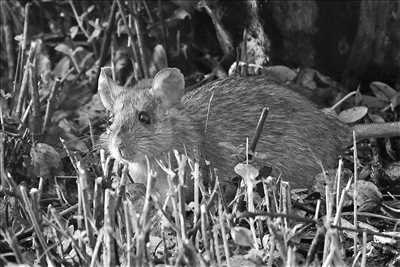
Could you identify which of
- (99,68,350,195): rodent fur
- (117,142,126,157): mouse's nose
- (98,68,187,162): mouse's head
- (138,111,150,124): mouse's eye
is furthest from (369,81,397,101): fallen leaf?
(117,142,126,157): mouse's nose

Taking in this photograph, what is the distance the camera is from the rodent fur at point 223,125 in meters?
4.43

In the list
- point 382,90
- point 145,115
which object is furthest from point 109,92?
point 382,90

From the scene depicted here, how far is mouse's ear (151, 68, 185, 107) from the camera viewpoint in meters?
4.37

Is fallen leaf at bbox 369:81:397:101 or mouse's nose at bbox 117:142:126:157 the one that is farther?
fallen leaf at bbox 369:81:397:101

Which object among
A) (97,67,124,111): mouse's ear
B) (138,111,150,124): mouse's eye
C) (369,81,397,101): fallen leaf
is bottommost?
(369,81,397,101): fallen leaf

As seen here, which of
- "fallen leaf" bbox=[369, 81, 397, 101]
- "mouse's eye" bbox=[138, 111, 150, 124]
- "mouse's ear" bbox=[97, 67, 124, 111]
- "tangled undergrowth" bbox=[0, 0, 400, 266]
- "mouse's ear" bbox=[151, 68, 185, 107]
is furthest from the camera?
"fallen leaf" bbox=[369, 81, 397, 101]

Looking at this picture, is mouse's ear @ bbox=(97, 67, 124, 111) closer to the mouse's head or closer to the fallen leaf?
the mouse's head

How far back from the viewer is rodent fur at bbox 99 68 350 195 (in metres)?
4.43

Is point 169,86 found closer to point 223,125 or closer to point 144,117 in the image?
point 144,117

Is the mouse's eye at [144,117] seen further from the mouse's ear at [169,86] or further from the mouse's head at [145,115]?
the mouse's ear at [169,86]

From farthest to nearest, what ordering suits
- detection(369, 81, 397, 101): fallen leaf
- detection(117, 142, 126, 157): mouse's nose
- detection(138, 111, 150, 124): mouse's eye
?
detection(369, 81, 397, 101): fallen leaf, detection(138, 111, 150, 124): mouse's eye, detection(117, 142, 126, 157): mouse's nose

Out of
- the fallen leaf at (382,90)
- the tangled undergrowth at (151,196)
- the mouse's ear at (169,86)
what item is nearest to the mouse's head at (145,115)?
the mouse's ear at (169,86)

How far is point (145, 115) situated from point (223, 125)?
0.50 m

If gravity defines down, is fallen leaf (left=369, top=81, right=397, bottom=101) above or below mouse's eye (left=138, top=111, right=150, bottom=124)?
below
